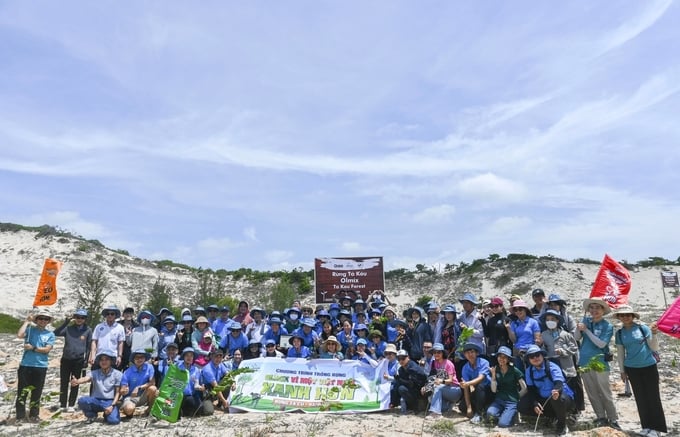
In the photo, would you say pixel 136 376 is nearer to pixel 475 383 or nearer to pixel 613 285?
pixel 475 383

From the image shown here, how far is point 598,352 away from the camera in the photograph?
7.46m

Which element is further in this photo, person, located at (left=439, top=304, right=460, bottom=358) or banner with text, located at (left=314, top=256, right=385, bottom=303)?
banner with text, located at (left=314, top=256, right=385, bottom=303)

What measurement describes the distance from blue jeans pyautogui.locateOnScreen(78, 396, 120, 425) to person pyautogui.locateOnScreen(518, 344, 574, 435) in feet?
21.3

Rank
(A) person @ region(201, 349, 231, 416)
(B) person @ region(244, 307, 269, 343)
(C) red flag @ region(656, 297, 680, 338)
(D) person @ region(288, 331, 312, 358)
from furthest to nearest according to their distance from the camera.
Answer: (B) person @ region(244, 307, 269, 343) → (D) person @ region(288, 331, 312, 358) → (A) person @ region(201, 349, 231, 416) → (C) red flag @ region(656, 297, 680, 338)

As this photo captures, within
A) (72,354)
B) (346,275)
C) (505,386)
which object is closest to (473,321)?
(505,386)

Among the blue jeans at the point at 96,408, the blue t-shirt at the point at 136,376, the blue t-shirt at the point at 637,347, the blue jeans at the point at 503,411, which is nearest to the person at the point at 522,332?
the blue jeans at the point at 503,411

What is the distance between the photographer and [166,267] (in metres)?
44.0

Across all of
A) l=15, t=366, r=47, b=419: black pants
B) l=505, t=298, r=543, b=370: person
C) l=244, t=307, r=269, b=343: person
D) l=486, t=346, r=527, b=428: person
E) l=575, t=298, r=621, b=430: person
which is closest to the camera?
l=575, t=298, r=621, b=430: person

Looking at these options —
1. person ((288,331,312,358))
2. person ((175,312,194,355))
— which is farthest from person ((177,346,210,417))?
person ((288,331,312,358))

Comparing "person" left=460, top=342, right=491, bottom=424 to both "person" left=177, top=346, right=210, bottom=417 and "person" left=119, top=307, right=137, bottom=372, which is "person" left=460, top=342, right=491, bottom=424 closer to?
"person" left=177, top=346, right=210, bottom=417

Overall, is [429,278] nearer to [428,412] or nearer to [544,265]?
[544,265]

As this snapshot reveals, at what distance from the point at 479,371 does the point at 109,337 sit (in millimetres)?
6846

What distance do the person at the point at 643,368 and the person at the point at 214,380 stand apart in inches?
258

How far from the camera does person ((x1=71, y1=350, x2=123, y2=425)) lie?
8.25m
